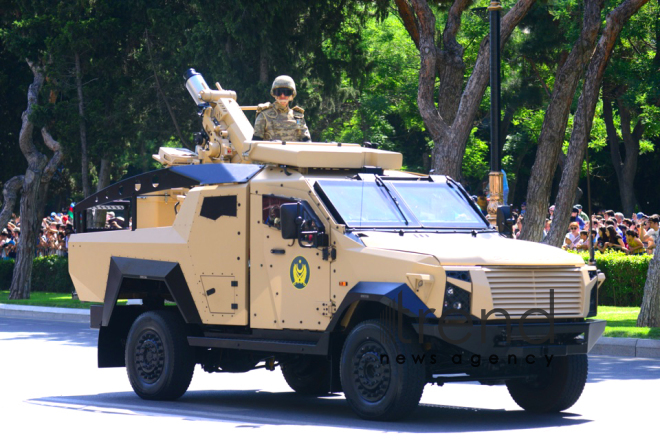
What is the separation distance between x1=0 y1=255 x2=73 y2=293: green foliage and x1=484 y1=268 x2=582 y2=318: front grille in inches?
1030

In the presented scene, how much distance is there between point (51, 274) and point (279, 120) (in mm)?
24003

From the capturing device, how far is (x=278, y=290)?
11.2 metres

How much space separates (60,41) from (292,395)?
1958 centimetres

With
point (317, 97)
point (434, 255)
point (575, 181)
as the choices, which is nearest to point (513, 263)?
point (434, 255)

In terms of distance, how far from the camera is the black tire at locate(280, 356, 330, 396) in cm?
1282

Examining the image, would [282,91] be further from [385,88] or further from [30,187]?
[385,88]

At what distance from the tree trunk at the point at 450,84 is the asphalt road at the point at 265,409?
6.77m

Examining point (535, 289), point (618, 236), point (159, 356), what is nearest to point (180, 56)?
point (618, 236)

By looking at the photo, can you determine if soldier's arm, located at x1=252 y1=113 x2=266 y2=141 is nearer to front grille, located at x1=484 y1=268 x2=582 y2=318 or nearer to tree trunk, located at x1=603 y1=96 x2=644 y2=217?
front grille, located at x1=484 y1=268 x2=582 y2=318

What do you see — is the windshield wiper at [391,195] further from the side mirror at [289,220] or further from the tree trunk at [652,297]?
the tree trunk at [652,297]

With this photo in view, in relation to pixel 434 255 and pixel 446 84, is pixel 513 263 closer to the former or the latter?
pixel 434 255

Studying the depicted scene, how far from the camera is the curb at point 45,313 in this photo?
2577 centimetres

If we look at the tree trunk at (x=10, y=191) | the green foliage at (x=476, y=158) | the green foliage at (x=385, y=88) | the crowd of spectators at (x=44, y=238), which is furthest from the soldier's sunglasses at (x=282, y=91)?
the green foliage at (x=476, y=158)

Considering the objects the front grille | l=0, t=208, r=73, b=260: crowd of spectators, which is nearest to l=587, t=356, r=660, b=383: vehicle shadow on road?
the front grille
